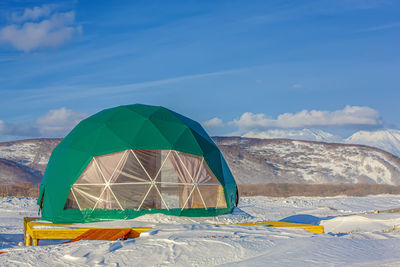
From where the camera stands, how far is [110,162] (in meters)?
11.5

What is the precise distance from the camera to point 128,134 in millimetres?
11945

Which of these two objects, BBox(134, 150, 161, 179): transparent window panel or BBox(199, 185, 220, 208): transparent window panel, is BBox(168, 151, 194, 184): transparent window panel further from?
BBox(199, 185, 220, 208): transparent window panel

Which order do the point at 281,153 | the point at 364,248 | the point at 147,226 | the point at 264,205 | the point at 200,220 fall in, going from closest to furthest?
the point at 364,248 → the point at 147,226 → the point at 200,220 → the point at 264,205 → the point at 281,153

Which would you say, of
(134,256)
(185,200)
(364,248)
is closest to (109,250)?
(134,256)

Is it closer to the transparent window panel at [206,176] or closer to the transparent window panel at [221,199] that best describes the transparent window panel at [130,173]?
the transparent window panel at [206,176]

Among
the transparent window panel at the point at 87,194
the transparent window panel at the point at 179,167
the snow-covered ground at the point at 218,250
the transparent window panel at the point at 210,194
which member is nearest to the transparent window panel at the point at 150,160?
the transparent window panel at the point at 179,167

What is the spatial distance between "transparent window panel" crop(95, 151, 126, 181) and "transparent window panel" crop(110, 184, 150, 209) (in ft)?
1.24

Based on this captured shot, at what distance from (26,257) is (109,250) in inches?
46.2

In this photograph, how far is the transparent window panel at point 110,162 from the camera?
1136 centimetres

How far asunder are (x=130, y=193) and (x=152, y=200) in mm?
569

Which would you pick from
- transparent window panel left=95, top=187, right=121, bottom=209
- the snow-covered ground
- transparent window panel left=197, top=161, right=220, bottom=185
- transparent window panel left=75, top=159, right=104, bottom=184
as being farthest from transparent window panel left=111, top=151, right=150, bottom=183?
the snow-covered ground

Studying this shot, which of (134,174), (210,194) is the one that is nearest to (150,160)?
(134,174)

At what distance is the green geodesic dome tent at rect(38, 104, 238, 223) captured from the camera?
37.0 ft

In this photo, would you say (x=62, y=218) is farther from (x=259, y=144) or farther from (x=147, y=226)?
(x=259, y=144)
